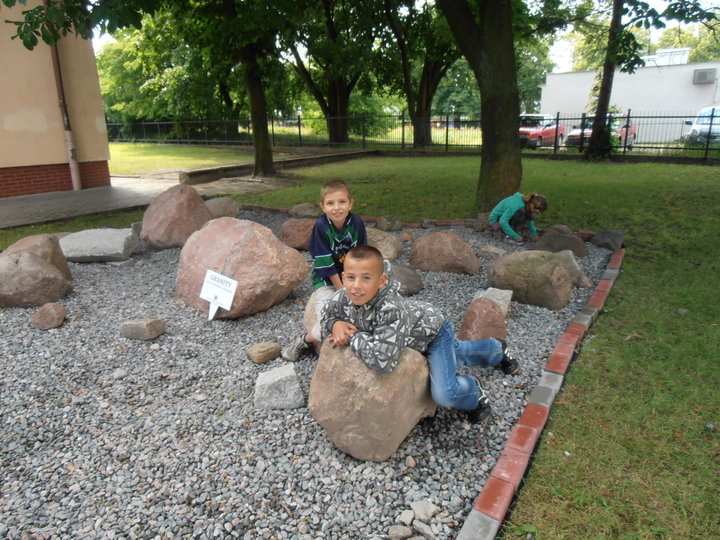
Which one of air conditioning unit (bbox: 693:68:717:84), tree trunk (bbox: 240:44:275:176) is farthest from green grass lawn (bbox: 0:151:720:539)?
air conditioning unit (bbox: 693:68:717:84)

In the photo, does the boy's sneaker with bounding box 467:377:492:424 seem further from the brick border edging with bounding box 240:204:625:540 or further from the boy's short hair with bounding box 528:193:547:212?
the boy's short hair with bounding box 528:193:547:212

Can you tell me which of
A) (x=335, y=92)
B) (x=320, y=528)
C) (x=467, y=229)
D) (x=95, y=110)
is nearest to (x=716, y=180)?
(x=467, y=229)

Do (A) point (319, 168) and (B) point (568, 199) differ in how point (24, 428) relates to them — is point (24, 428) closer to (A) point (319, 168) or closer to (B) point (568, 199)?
(B) point (568, 199)

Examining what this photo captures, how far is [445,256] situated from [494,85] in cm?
309

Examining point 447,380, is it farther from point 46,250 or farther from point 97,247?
point 97,247

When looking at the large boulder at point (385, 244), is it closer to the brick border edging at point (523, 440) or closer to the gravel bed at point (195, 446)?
the gravel bed at point (195, 446)

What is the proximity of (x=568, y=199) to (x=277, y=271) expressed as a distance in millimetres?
6825

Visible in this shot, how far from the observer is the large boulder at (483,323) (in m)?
3.91

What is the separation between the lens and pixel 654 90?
116ft

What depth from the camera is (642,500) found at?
2.49m

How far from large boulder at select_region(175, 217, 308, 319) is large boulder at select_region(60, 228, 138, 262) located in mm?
1584

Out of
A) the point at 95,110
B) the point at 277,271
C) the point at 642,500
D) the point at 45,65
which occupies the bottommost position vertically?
the point at 642,500

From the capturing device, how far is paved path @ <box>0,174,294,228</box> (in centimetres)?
905

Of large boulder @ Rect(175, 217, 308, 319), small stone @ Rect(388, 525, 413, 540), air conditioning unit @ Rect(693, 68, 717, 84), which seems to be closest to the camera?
small stone @ Rect(388, 525, 413, 540)
